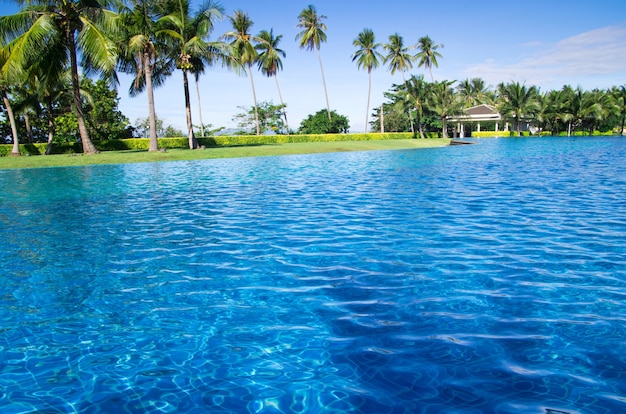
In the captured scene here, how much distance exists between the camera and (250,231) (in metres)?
7.98

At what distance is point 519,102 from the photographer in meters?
66.6

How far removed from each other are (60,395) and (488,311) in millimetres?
3830

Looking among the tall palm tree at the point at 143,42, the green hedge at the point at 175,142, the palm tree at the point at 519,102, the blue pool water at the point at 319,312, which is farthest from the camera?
the palm tree at the point at 519,102

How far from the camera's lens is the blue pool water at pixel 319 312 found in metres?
3.15

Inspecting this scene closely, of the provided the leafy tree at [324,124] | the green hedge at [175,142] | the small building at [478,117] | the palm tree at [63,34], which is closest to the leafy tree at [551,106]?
the small building at [478,117]

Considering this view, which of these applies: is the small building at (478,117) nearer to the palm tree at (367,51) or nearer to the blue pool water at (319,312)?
the palm tree at (367,51)

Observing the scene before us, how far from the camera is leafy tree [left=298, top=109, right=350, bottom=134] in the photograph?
6072cm

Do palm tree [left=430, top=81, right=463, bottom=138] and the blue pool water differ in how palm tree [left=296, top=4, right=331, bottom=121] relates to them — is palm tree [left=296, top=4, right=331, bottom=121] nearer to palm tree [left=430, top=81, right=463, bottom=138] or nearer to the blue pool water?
palm tree [left=430, top=81, right=463, bottom=138]

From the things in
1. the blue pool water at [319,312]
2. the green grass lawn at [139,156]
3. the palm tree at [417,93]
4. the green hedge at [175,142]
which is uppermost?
the palm tree at [417,93]

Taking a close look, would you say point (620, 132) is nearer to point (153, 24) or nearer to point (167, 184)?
point (153, 24)

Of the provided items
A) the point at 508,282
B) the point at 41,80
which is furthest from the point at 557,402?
the point at 41,80

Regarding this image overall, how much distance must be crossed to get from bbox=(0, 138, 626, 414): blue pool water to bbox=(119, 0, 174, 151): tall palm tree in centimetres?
2334

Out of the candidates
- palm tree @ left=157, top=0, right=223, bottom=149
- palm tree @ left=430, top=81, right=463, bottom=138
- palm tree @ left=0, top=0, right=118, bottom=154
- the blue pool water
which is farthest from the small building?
the blue pool water

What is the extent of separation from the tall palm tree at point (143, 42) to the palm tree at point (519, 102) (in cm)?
5459
